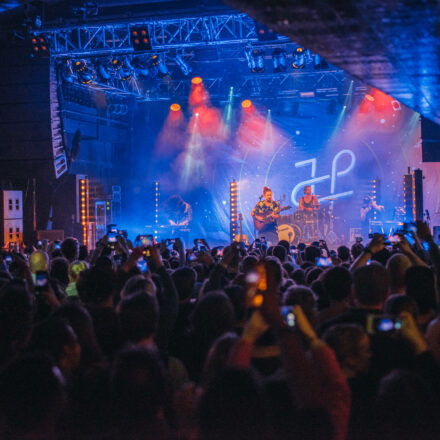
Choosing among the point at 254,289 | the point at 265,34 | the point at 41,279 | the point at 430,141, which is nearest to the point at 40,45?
the point at 265,34

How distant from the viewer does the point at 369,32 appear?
16.2 feet

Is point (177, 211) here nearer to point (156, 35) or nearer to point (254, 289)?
point (156, 35)

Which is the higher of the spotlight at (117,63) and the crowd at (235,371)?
the spotlight at (117,63)

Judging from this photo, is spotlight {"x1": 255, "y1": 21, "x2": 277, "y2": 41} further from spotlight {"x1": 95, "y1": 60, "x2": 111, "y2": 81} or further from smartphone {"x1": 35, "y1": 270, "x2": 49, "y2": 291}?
smartphone {"x1": 35, "y1": 270, "x2": 49, "y2": 291}

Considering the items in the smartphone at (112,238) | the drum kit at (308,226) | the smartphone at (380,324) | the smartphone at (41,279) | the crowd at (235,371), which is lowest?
the crowd at (235,371)

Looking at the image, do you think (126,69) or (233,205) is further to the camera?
(233,205)

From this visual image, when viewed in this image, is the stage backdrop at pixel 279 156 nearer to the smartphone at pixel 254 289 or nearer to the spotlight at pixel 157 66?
the spotlight at pixel 157 66

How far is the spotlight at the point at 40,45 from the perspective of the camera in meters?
13.8

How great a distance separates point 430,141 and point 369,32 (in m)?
13.6

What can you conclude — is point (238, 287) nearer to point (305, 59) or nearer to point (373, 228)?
point (305, 59)

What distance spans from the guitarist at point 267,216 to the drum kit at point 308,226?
2.16 feet

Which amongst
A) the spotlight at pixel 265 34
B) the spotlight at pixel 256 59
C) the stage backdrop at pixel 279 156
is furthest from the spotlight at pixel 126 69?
the stage backdrop at pixel 279 156

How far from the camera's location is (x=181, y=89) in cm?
1991

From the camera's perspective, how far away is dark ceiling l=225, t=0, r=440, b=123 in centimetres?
417
